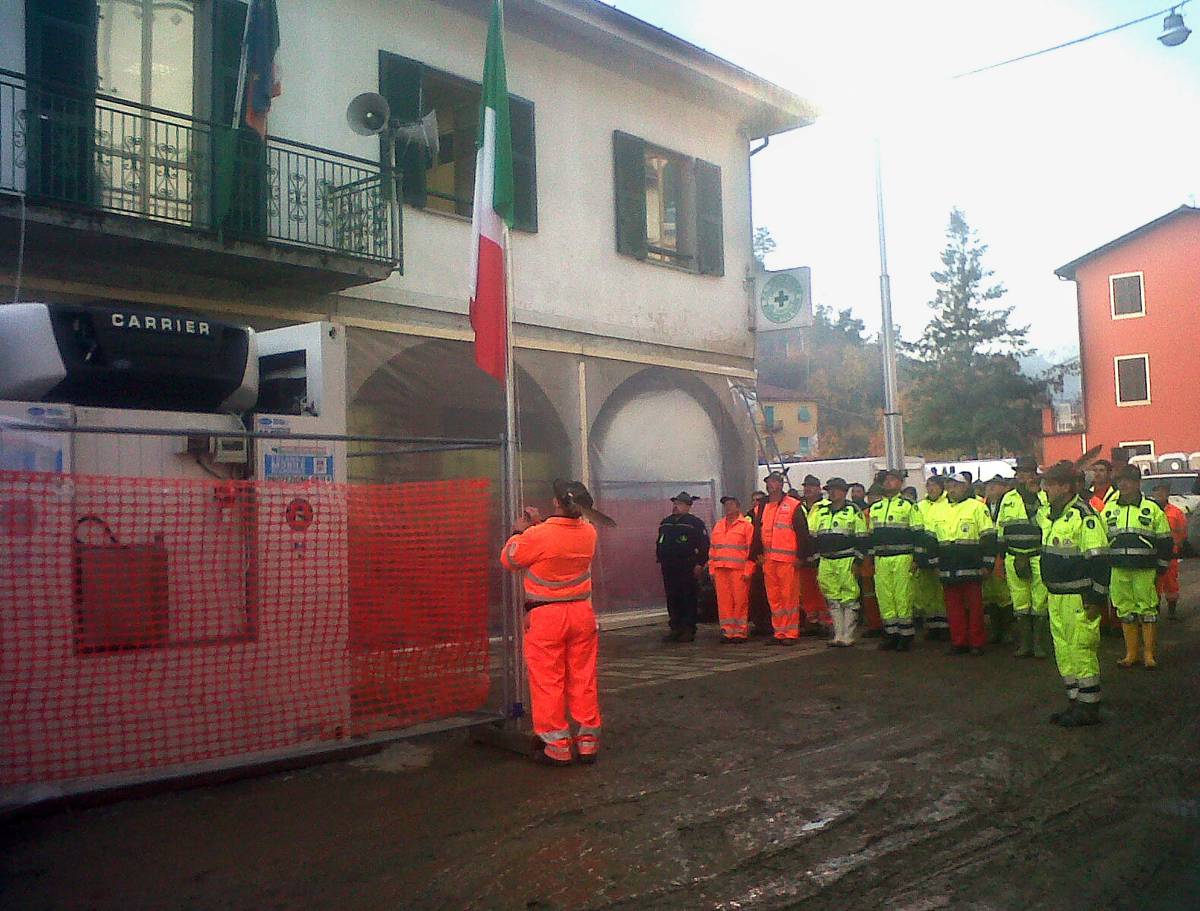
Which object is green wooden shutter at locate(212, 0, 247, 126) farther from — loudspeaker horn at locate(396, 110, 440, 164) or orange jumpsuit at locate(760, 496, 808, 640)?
orange jumpsuit at locate(760, 496, 808, 640)

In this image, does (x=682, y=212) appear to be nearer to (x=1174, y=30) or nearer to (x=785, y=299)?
(x=785, y=299)

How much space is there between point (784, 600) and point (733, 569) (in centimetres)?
69

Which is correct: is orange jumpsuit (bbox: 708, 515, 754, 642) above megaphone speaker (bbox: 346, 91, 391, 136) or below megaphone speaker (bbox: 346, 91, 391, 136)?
below

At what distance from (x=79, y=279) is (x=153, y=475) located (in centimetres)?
480

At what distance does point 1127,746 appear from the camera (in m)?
7.53

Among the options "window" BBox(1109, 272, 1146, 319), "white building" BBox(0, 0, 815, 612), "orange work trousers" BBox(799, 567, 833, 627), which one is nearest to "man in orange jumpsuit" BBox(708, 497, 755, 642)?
"orange work trousers" BBox(799, 567, 833, 627)

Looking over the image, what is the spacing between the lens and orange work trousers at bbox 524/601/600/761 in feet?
23.6

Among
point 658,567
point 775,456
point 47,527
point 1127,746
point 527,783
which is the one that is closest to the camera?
point 47,527

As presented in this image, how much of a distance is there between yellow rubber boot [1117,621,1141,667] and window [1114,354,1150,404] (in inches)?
1371

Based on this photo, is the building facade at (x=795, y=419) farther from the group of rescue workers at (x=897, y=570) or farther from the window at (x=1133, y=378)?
the group of rescue workers at (x=897, y=570)

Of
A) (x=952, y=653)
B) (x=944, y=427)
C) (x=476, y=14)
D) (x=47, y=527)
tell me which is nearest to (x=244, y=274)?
(x=476, y=14)

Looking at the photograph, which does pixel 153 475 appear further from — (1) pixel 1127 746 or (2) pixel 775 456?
(2) pixel 775 456

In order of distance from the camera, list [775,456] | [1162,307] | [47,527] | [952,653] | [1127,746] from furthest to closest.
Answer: [1162,307] < [775,456] < [952,653] < [1127,746] < [47,527]

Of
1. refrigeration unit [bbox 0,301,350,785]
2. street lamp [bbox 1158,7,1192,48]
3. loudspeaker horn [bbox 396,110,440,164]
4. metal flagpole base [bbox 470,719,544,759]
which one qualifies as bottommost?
metal flagpole base [bbox 470,719,544,759]
